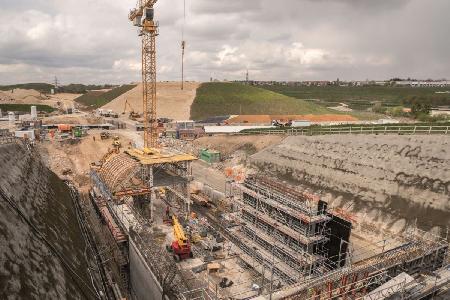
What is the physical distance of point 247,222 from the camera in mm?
34500

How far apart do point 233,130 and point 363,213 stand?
5525 cm

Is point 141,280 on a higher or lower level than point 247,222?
lower

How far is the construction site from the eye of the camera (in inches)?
845

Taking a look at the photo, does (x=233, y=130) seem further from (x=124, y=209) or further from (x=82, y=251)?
(x=82, y=251)

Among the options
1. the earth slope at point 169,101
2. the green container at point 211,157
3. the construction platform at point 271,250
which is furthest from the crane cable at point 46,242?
the earth slope at point 169,101

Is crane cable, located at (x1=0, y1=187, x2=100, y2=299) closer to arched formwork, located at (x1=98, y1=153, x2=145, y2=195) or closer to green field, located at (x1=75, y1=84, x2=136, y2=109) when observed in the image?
arched formwork, located at (x1=98, y1=153, x2=145, y2=195)

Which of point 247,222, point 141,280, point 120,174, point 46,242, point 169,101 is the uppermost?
point 169,101

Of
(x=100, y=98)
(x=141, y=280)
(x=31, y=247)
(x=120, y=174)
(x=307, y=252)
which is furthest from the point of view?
(x=100, y=98)

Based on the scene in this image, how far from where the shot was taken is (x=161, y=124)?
9831cm

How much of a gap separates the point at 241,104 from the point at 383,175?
10124 cm

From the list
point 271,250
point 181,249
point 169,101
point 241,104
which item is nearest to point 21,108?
point 169,101

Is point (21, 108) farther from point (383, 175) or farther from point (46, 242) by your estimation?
point (46, 242)

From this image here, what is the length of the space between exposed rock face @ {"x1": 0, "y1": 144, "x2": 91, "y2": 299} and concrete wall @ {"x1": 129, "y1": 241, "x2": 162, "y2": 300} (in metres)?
6.65

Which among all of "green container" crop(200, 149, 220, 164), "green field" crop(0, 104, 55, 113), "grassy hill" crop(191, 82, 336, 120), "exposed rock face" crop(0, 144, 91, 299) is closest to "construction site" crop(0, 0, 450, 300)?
"exposed rock face" crop(0, 144, 91, 299)
